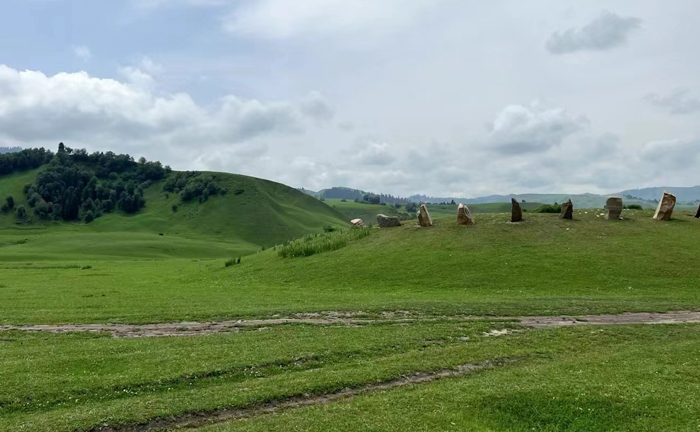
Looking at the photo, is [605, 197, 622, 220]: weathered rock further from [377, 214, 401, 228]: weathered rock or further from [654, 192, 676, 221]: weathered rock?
[377, 214, 401, 228]: weathered rock

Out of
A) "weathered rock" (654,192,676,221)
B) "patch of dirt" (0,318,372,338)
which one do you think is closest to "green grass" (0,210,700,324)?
"weathered rock" (654,192,676,221)

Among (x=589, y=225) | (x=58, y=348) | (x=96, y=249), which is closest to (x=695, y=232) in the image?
(x=589, y=225)

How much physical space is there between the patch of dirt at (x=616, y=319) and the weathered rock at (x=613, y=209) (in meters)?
28.9

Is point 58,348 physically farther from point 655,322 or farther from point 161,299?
point 655,322

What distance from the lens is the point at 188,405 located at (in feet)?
43.8

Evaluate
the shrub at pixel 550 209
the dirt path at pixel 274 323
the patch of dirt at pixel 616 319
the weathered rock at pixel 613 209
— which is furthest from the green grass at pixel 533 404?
the shrub at pixel 550 209

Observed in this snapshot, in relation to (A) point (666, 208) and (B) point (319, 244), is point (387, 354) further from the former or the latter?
(A) point (666, 208)

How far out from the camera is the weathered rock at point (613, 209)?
53.4 metres

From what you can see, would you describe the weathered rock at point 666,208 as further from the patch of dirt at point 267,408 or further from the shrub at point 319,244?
the patch of dirt at point 267,408

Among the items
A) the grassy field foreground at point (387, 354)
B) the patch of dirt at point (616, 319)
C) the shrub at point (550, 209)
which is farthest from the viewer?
the shrub at point (550, 209)

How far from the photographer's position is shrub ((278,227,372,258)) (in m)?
53.7

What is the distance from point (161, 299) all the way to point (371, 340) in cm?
1960

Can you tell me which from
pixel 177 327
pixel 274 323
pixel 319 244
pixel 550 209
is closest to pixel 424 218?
pixel 319 244

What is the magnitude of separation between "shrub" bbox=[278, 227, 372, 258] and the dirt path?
90.1ft
